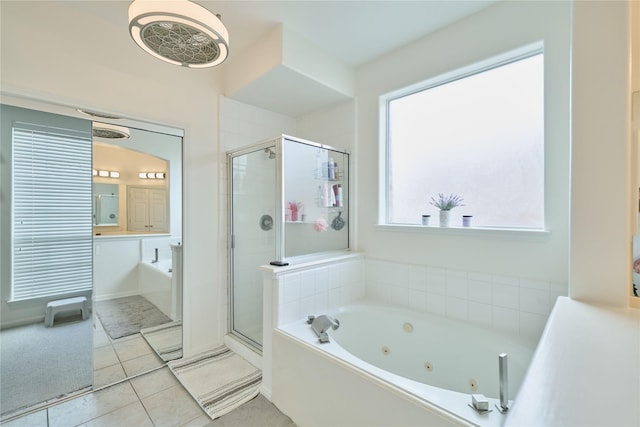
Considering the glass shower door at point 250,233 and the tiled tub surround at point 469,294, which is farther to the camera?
the glass shower door at point 250,233

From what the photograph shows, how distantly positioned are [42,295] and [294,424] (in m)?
1.93

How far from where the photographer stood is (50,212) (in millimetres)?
1820

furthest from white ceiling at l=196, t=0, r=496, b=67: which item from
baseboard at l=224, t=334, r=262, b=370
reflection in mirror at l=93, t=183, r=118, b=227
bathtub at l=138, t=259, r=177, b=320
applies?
baseboard at l=224, t=334, r=262, b=370

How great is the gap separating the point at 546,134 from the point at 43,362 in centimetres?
368

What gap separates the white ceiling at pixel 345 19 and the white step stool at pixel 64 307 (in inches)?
90.2

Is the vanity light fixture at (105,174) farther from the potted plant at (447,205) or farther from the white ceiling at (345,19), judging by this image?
the potted plant at (447,205)

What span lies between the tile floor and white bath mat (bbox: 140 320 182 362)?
5cm

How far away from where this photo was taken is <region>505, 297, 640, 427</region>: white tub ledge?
1.29 feet

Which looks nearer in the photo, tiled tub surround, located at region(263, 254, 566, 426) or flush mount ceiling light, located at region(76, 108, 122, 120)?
tiled tub surround, located at region(263, 254, 566, 426)


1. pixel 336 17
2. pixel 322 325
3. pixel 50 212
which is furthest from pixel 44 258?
pixel 336 17

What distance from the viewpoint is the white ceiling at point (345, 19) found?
6.05ft

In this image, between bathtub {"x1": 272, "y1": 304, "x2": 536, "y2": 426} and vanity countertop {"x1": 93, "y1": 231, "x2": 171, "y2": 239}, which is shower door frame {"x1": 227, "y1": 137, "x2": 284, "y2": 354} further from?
bathtub {"x1": 272, "y1": 304, "x2": 536, "y2": 426}

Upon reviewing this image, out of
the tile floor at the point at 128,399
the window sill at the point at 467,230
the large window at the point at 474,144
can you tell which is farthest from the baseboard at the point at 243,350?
the large window at the point at 474,144

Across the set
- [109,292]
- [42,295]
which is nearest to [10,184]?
[42,295]
